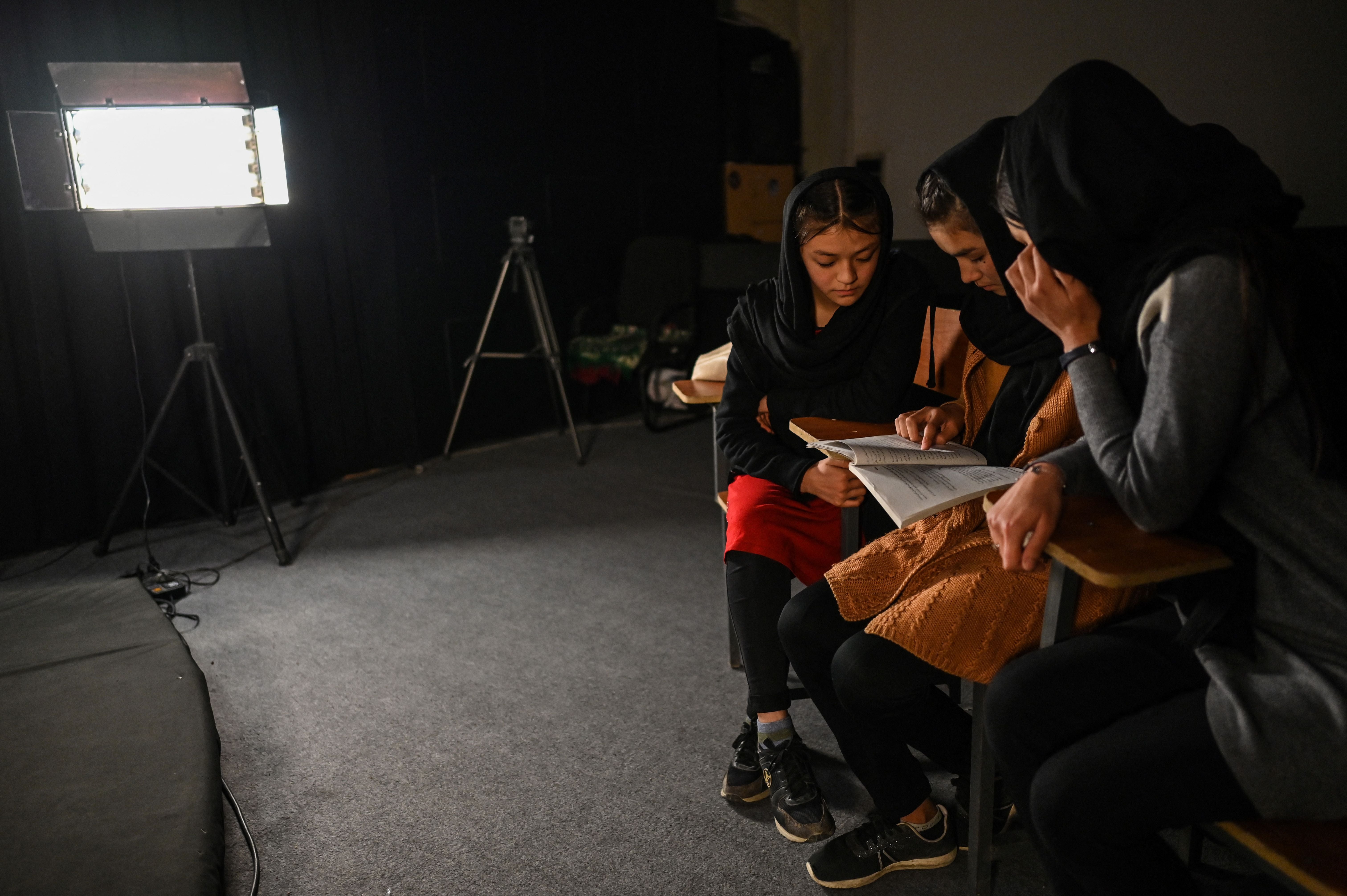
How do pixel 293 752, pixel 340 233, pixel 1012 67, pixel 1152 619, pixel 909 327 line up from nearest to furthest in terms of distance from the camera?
1. pixel 1152 619
2. pixel 909 327
3. pixel 293 752
4. pixel 340 233
5. pixel 1012 67

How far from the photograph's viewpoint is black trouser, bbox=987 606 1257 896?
0.91 meters

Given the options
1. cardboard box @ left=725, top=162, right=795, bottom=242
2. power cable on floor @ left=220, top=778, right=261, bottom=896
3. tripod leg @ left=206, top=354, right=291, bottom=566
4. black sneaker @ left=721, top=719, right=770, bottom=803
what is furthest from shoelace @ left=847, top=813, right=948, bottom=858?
cardboard box @ left=725, top=162, right=795, bottom=242

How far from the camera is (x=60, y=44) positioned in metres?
2.85

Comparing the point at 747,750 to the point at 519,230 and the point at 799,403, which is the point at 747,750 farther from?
the point at 519,230

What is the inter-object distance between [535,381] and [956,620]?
3480 mm

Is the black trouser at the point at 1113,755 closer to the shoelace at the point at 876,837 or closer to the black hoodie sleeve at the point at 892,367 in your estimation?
the shoelace at the point at 876,837

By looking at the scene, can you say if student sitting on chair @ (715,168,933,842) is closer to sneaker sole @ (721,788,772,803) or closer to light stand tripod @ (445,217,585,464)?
sneaker sole @ (721,788,772,803)

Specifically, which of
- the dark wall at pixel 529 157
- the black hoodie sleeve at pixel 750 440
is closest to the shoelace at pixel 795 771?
the black hoodie sleeve at pixel 750 440

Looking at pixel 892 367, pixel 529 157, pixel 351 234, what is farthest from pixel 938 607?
pixel 529 157

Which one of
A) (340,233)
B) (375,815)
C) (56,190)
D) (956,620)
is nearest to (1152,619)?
(956,620)

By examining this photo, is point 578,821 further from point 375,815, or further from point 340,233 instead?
point 340,233

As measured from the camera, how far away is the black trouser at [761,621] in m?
1.56

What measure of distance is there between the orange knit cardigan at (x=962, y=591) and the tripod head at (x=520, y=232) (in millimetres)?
2823

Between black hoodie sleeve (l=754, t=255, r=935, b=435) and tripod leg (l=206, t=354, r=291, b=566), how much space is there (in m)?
1.93
